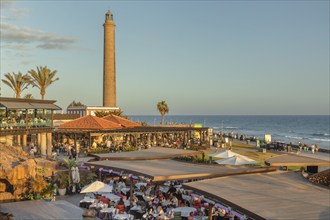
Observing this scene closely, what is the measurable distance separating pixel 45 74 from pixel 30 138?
47.3 ft

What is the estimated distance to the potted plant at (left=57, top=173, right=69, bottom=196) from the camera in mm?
21375

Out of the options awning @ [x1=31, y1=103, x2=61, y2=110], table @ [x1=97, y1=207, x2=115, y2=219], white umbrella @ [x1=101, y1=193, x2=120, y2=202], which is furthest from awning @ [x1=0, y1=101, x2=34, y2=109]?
table @ [x1=97, y1=207, x2=115, y2=219]

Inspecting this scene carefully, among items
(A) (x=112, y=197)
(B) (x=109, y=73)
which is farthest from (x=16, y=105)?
(B) (x=109, y=73)

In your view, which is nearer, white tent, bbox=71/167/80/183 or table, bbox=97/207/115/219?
table, bbox=97/207/115/219

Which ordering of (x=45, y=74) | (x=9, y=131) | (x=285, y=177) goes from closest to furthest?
(x=285, y=177)
(x=9, y=131)
(x=45, y=74)

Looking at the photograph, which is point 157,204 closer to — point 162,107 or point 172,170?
point 172,170

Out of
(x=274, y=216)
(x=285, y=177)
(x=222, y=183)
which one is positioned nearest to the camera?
(x=274, y=216)

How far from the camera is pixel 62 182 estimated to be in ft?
72.7

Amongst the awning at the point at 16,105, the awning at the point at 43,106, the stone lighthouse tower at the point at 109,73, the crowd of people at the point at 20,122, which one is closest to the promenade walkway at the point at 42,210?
the crowd of people at the point at 20,122

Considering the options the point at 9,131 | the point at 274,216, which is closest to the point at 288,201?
the point at 274,216

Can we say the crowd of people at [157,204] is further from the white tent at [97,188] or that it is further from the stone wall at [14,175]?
the stone wall at [14,175]

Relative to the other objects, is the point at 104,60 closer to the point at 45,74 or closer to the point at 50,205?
the point at 45,74

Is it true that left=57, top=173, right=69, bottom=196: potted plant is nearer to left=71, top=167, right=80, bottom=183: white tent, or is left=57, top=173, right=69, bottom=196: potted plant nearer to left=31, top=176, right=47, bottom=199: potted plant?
left=71, top=167, right=80, bottom=183: white tent

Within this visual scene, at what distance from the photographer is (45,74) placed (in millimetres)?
53875
